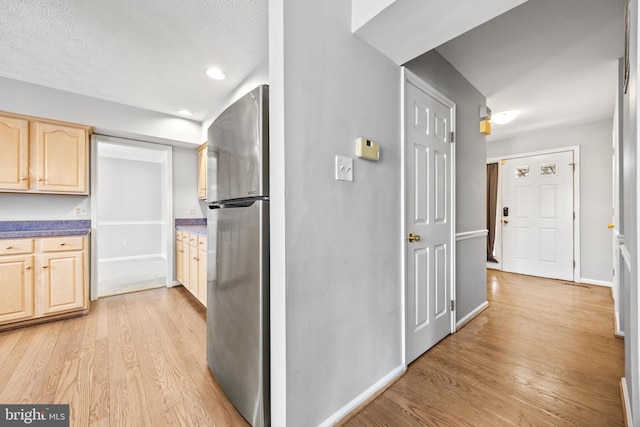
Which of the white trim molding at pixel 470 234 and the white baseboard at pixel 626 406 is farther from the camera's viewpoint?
the white trim molding at pixel 470 234

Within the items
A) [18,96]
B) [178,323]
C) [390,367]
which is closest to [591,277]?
[390,367]

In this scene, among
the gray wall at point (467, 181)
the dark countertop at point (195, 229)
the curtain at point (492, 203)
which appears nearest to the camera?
the gray wall at point (467, 181)

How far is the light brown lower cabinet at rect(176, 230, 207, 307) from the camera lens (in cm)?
273

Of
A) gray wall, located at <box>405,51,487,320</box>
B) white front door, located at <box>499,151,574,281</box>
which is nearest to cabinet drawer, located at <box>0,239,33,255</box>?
gray wall, located at <box>405,51,487,320</box>

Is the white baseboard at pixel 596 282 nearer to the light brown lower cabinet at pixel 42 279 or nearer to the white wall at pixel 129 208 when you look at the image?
the light brown lower cabinet at pixel 42 279

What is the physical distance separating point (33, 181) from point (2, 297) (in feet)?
3.72

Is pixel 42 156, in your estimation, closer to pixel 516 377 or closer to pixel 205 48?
pixel 205 48

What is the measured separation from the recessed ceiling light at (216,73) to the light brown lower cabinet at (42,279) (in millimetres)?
2216

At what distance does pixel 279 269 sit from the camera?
1.11 metres

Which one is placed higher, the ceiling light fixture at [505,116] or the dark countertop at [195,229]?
the ceiling light fixture at [505,116]

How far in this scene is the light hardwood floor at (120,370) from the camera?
54.0 inches

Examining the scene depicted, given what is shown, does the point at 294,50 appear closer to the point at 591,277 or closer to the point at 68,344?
the point at 68,344

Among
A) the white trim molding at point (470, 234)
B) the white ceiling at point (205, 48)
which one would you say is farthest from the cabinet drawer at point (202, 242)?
the white trim molding at point (470, 234)

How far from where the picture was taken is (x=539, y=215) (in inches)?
164
